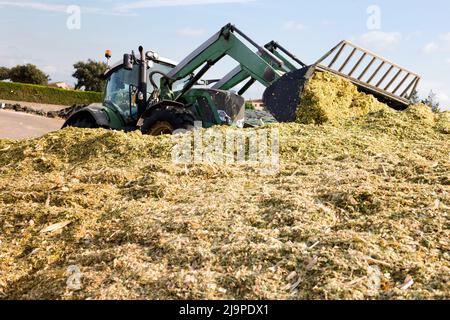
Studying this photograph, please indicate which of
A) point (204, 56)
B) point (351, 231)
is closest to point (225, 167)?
point (351, 231)

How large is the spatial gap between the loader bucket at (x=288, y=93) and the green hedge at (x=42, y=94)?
2974cm

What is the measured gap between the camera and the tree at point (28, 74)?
49.2 metres

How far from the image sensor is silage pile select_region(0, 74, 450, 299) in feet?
10.9

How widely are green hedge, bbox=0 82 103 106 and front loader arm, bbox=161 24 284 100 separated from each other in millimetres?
28091

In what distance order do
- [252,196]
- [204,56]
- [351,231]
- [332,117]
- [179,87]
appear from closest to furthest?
1. [351,231]
2. [252,196]
3. [332,117]
4. [204,56]
5. [179,87]

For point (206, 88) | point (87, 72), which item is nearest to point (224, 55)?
point (206, 88)

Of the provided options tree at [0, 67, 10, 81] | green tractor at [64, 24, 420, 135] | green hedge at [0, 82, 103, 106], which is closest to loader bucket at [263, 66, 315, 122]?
green tractor at [64, 24, 420, 135]

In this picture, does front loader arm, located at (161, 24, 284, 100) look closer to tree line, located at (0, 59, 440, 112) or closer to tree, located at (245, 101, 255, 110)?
tree, located at (245, 101, 255, 110)

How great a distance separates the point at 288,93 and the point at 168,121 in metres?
2.08

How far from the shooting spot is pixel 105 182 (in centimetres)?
568

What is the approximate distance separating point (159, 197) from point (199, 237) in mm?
1290

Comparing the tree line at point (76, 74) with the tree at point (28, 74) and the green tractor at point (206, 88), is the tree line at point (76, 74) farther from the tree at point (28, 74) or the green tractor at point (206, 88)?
the green tractor at point (206, 88)
